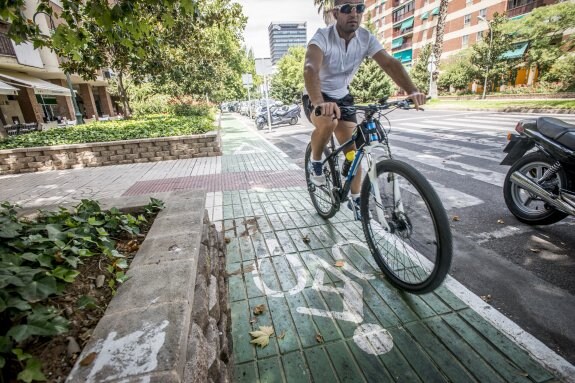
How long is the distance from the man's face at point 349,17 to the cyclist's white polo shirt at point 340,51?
0.14m

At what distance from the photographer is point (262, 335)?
2.08m

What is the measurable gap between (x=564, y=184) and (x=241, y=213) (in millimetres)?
3907

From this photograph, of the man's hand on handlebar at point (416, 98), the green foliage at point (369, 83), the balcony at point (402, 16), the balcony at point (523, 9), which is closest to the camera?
the man's hand on handlebar at point (416, 98)

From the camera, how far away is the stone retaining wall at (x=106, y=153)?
8328mm

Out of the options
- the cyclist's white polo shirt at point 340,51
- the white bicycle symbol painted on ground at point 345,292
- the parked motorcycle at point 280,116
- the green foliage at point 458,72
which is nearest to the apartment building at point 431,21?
the green foliage at point 458,72

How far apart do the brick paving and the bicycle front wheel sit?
19 cm

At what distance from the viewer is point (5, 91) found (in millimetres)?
15492

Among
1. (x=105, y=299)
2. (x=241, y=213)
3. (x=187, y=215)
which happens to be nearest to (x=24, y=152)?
(x=241, y=213)

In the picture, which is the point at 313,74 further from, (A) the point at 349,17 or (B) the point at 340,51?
(A) the point at 349,17

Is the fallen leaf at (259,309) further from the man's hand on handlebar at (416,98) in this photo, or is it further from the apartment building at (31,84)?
the apartment building at (31,84)

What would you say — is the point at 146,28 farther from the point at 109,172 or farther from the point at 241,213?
the point at 109,172

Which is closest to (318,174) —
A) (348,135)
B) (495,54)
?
(348,135)

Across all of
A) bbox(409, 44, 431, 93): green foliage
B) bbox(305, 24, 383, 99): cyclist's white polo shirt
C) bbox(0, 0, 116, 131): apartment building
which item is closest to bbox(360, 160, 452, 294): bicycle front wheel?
bbox(305, 24, 383, 99): cyclist's white polo shirt

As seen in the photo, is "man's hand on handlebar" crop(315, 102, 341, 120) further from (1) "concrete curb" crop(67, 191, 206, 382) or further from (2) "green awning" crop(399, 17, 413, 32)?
(2) "green awning" crop(399, 17, 413, 32)
